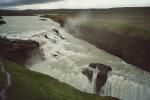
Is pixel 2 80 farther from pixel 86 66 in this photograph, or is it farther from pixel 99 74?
pixel 86 66

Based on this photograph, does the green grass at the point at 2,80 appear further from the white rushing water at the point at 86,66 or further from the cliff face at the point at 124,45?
the cliff face at the point at 124,45

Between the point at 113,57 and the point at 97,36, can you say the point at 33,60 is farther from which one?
the point at 97,36

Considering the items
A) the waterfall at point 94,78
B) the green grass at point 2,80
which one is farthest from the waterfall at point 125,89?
the green grass at point 2,80

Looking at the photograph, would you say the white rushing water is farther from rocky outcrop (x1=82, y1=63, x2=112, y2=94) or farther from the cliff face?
the cliff face

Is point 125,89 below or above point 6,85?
below

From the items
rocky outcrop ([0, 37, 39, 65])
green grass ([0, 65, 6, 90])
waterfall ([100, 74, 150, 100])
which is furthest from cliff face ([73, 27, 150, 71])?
green grass ([0, 65, 6, 90])

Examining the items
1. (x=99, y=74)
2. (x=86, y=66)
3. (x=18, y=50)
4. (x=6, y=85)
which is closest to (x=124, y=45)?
(x=86, y=66)

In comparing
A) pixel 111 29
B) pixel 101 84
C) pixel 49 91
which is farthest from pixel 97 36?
pixel 49 91
